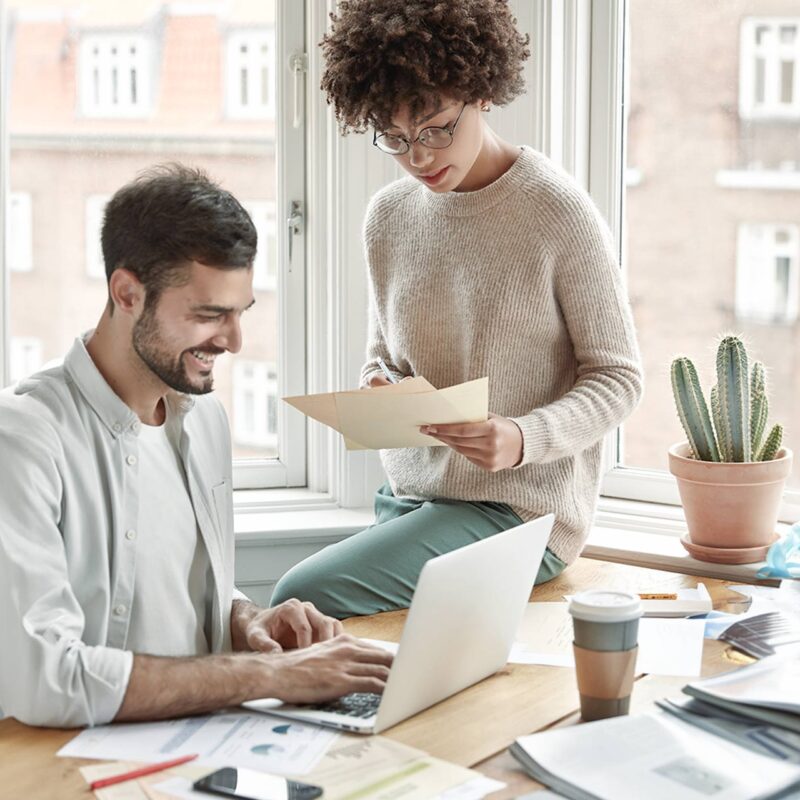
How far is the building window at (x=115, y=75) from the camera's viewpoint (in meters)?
2.82

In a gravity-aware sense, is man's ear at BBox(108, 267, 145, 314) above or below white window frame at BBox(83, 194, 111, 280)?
below

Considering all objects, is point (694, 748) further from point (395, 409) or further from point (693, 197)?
point (693, 197)

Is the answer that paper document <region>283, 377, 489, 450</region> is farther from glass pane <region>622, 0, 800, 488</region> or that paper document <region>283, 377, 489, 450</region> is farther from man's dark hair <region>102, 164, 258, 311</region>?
glass pane <region>622, 0, 800, 488</region>

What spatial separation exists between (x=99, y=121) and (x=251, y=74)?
1.16ft

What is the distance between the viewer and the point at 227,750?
4.47ft

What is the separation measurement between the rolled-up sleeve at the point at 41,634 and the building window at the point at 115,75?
4.99ft

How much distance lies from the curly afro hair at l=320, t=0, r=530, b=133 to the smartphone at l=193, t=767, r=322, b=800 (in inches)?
45.2

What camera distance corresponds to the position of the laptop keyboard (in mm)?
1459

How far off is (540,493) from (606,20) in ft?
3.80

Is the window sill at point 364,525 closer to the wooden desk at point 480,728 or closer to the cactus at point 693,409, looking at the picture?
the cactus at point 693,409

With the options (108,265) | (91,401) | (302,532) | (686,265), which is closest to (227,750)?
(91,401)

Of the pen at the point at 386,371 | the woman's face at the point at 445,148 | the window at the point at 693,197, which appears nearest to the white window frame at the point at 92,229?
the pen at the point at 386,371

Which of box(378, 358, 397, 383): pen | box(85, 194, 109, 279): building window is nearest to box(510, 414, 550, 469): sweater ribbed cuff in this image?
box(378, 358, 397, 383): pen

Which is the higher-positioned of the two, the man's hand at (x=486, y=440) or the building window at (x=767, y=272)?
the building window at (x=767, y=272)
